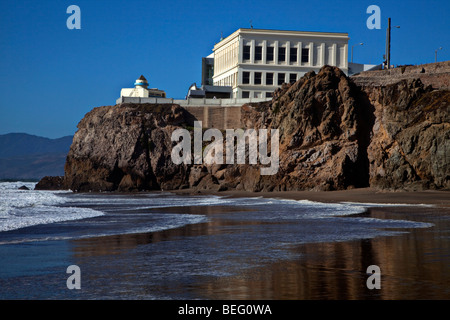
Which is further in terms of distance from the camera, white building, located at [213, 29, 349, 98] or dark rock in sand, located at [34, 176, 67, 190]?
dark rock in sand, located at [34, 176, 67, 190]

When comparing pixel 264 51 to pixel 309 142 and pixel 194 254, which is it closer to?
pixel 309 142

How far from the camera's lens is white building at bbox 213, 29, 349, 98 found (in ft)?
230

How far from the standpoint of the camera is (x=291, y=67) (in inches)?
2805

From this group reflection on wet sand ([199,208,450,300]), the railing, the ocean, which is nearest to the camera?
reflection on wet sand ([199,208,450,300])

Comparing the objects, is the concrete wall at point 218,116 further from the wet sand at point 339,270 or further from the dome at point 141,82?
the wet sand at point 339,270

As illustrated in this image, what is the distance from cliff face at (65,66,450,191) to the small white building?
913 cm

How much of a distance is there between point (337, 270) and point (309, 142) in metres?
38.1

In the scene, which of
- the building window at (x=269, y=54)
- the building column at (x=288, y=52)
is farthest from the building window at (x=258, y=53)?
the building column at (x=288, y=52)

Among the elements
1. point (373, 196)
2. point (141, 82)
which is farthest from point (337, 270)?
point (141, 82)

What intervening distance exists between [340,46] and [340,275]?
65.2m

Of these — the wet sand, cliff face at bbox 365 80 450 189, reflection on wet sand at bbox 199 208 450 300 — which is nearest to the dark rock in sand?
cliff face at bbox 365 80 450 189

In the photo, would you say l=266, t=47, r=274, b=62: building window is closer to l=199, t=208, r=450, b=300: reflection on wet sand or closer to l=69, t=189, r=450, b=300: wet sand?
l=69, t=189, r=450, b=300: wet sand
